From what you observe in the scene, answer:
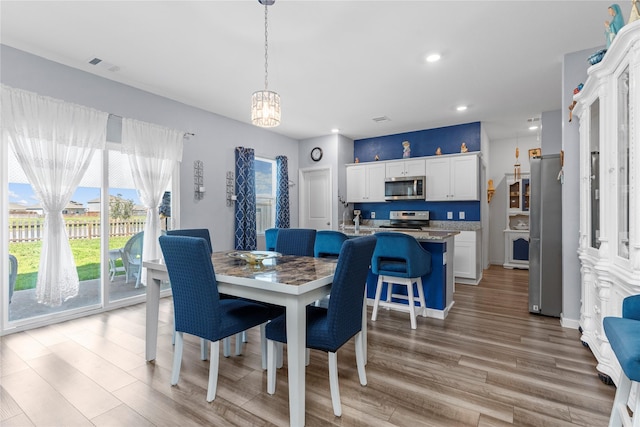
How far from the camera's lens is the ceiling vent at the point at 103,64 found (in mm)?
3172

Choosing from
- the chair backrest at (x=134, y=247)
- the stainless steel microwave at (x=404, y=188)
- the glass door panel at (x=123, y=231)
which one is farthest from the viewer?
the stainless steel microwave at (x=404, y=188)

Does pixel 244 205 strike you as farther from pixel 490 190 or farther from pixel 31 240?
pixel 490 190

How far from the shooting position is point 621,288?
1.97m

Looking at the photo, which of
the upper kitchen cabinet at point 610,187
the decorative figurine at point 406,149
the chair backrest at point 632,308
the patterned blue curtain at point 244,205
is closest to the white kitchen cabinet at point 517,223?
the decorative figurine at point 406,149

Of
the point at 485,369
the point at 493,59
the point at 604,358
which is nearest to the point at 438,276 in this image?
the point at 485,369

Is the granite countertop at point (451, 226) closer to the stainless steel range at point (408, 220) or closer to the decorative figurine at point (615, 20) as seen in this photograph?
the stainless steel range at point (408, 220)

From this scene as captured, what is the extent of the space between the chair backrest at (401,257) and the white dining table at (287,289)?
1.01 meters

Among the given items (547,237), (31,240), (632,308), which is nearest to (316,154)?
(547,237)

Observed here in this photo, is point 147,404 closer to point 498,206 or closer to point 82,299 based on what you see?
point 82,299

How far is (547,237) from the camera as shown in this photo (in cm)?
340

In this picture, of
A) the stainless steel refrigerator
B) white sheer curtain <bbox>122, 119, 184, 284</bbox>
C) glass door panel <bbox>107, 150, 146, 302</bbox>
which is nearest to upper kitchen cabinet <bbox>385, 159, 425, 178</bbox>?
the stainless steel refrigerator

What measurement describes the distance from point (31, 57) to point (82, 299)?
2.56 metres

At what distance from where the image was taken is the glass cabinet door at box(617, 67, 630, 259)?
1.94 m

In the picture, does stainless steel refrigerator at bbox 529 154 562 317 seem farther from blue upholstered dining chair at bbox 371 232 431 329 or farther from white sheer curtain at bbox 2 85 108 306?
white sheer curtain at bbox 2 85 108 306
